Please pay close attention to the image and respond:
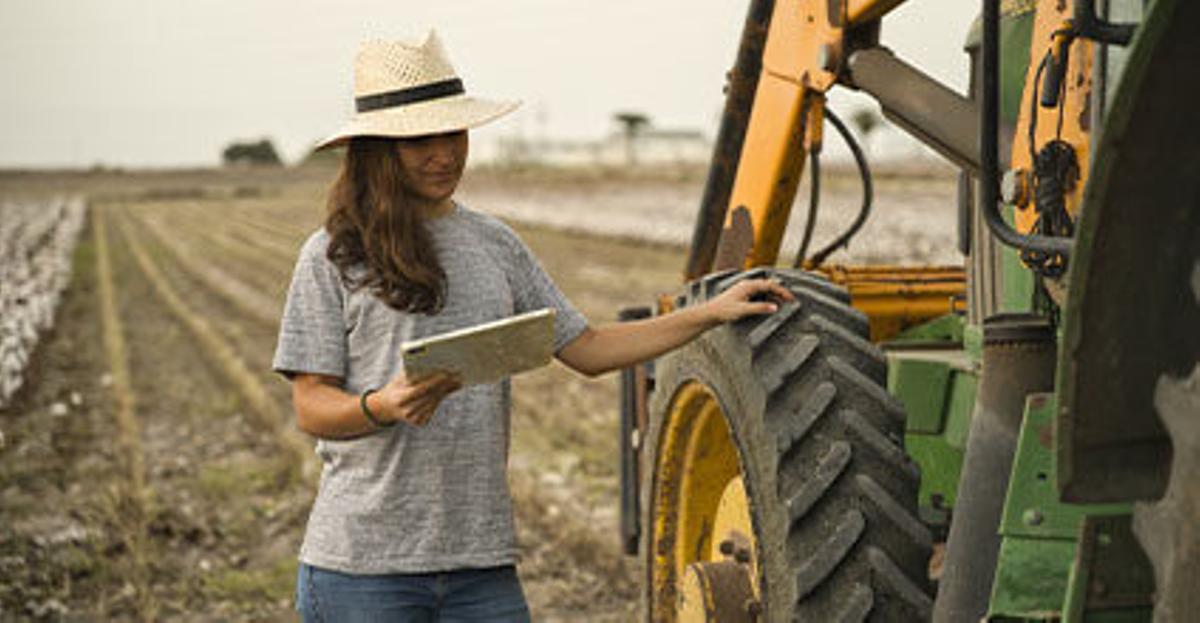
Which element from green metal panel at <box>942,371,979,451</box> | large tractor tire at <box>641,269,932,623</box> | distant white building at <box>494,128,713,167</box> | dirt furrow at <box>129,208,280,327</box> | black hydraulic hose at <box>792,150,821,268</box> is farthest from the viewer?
distant white building at <box>494,128,713,167</box>

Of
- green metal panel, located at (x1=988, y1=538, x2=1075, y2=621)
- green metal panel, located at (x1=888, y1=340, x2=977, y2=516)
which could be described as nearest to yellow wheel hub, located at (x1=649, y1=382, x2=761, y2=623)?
green metal panel, located at (x1=888, y1=340, x2=977, y2=516)

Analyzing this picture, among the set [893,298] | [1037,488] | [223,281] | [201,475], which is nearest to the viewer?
[1037,488]

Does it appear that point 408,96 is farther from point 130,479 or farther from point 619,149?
point 619,149

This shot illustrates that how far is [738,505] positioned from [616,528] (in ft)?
11.6

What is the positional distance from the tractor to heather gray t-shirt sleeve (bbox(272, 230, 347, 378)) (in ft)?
3.00

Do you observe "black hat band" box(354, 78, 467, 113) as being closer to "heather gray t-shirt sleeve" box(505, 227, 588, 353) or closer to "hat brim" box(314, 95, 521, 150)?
"hat brim" box(314, 95, 521, 150)

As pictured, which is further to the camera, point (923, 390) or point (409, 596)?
point (923, 390)

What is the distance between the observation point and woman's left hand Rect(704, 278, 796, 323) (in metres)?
3.63

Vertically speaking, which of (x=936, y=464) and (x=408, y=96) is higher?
(x=408, y=96)

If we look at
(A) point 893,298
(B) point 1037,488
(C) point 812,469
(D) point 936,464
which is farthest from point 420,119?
(A) point 893,298

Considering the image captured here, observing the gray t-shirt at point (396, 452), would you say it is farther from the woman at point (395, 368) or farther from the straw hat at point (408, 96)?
the straw hat at point (408, 96)

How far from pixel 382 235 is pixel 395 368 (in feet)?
0.84

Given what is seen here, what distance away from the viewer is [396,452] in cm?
317

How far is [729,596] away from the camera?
3.88m
